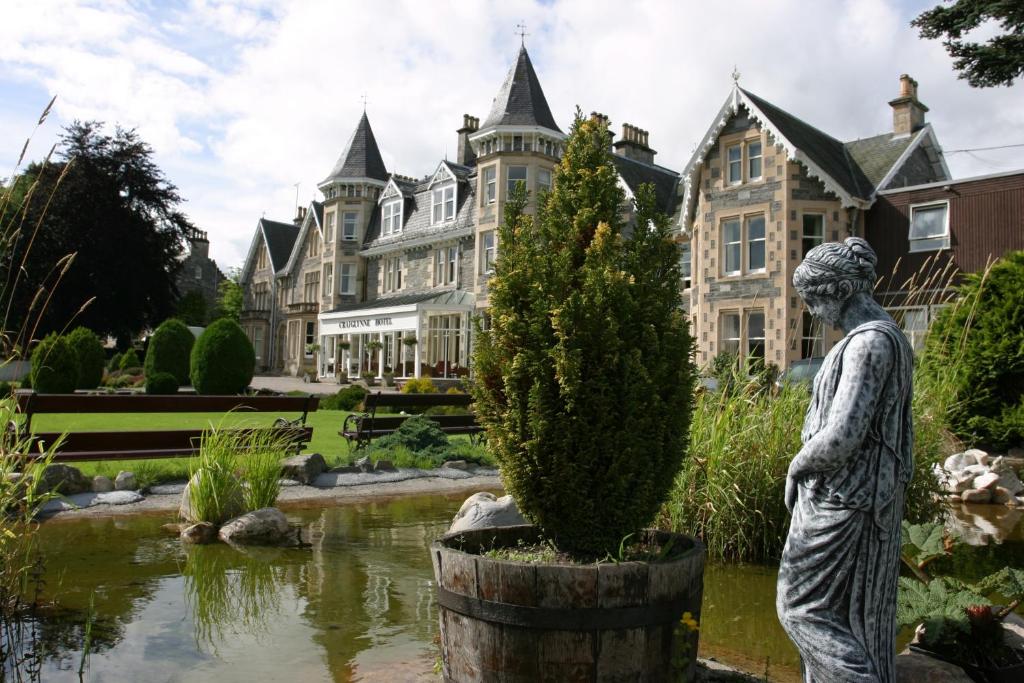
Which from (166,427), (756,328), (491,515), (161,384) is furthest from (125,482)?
(756,328)

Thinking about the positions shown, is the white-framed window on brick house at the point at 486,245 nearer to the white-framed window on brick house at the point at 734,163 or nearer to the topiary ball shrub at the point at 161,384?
the white-framed window on brick house at the point at 734,163

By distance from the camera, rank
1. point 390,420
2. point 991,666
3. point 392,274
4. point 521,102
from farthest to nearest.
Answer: point 392,274 → point 521,102 → point 390,420 → point 991,666

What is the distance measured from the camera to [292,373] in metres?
46.9

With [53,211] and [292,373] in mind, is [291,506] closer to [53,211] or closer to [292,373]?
[53,211]

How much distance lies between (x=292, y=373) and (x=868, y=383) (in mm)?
46895

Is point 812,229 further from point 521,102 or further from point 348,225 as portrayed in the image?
Result: point 348,225

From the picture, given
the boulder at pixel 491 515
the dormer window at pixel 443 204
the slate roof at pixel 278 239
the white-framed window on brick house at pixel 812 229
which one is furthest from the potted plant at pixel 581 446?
the slate roof at pixel 278 239

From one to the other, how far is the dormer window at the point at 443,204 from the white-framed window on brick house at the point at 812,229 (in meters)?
18.0

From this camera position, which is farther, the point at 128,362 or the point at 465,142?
the point at 465,142

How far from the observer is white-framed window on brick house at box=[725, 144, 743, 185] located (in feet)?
81.6

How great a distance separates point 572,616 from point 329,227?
141ft

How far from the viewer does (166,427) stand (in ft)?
48.2

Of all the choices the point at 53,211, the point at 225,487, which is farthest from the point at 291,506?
the point at 53,211

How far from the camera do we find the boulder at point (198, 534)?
651 centimetres
